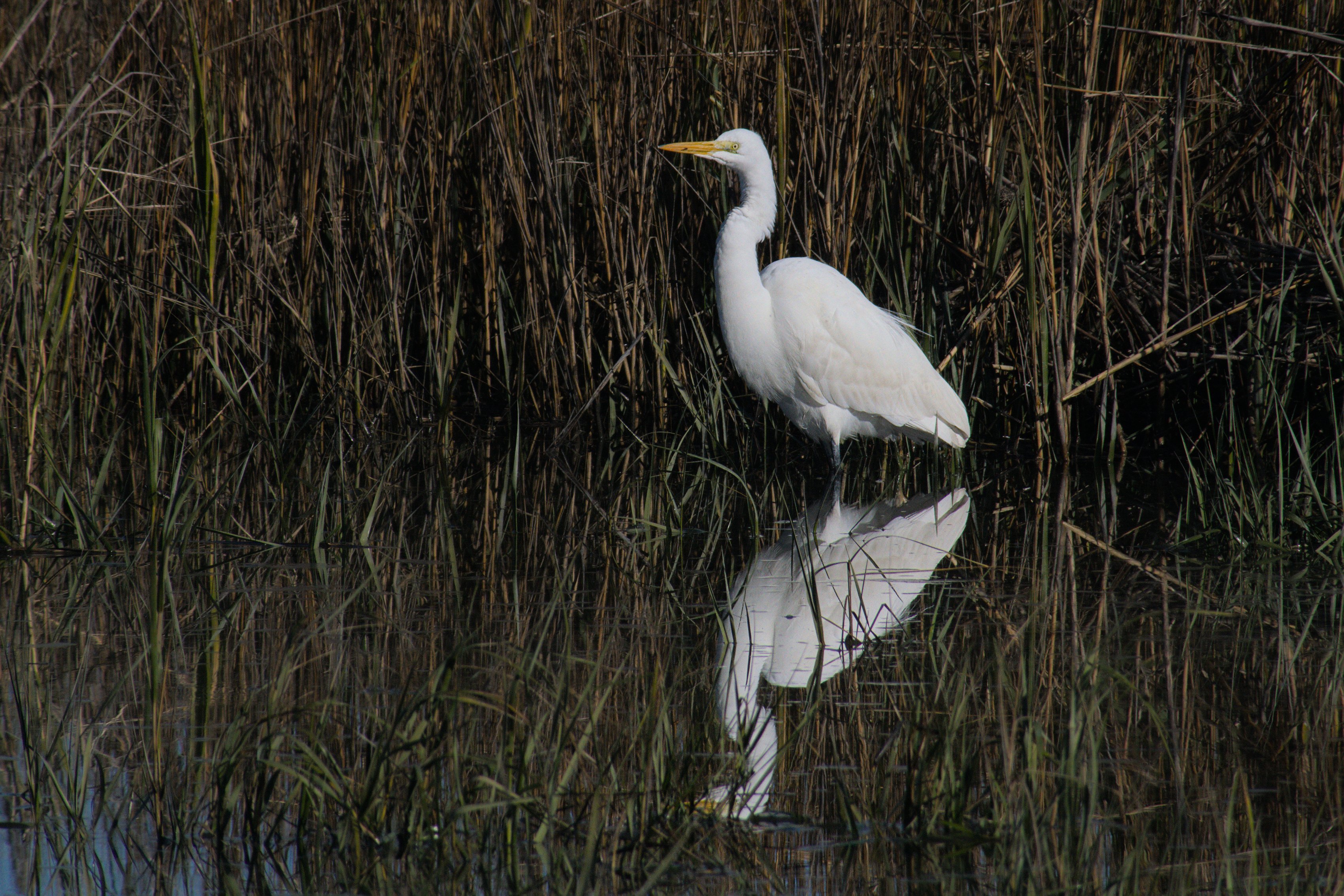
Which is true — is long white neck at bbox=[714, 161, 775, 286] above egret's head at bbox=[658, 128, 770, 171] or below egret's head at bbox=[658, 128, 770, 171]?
below

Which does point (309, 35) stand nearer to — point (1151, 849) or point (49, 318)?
point (49, 318)

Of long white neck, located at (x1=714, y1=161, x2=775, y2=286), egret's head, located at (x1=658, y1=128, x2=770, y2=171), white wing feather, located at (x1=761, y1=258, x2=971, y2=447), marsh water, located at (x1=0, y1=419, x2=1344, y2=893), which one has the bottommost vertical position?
marsh water, located at (x1=0, y1=419, x2=1344, y2=893)

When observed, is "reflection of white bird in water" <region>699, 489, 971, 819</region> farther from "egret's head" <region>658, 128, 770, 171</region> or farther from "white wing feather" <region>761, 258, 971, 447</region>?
"egret's head" <region>658, 128, 770, 171</region>

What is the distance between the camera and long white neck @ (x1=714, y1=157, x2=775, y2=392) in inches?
207

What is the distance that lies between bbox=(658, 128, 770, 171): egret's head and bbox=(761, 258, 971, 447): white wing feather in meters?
0.45

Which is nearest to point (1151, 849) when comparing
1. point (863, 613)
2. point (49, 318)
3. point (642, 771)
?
point (642, 771)

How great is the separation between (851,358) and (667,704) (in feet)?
10.0

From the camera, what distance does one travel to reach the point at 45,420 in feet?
15.6

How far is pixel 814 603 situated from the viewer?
3.15 m

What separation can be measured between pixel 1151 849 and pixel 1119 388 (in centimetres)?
411

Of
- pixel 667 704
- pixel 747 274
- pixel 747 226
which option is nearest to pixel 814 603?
pixel 667 704

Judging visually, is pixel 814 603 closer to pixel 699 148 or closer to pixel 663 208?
pixel 699 148

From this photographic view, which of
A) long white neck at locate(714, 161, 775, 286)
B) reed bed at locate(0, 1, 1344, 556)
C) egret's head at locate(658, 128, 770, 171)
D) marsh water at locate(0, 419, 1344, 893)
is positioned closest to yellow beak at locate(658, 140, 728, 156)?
egret's head at locate(658, 128, 770, 171)

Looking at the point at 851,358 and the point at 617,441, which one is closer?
the point at 851,358
